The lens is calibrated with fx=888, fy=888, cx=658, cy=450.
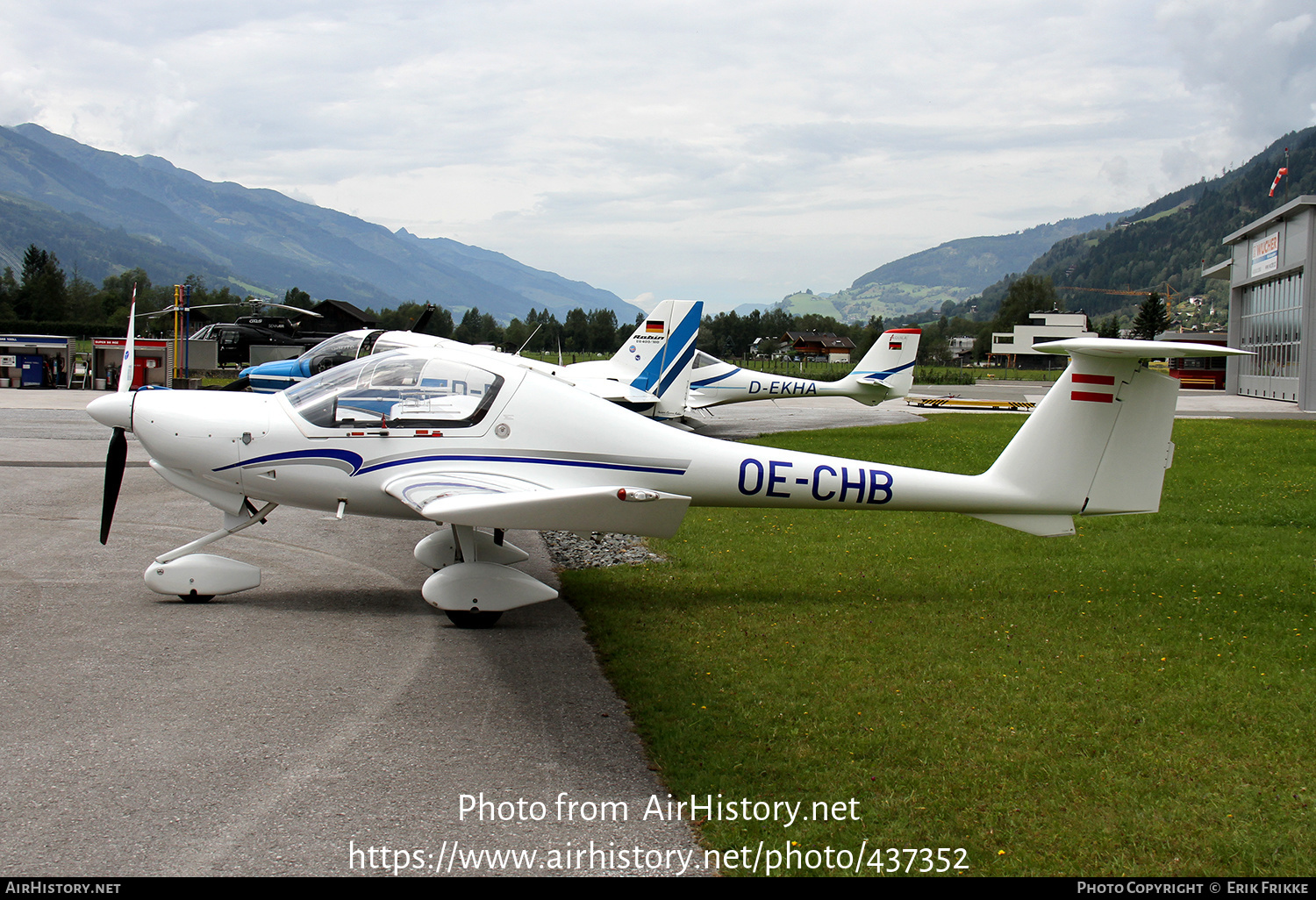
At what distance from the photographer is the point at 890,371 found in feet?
94.2

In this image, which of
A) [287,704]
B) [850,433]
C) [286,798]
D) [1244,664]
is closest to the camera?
[286,798]

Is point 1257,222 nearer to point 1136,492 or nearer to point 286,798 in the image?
point 1136,492

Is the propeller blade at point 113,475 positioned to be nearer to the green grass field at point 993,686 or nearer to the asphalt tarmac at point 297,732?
the asphalt tarmac at point 297,732

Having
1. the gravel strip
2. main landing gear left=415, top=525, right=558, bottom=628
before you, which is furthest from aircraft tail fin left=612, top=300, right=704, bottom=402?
main landing gear left=415, top=525, right=558, bottom=628

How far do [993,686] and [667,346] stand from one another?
65.1ft

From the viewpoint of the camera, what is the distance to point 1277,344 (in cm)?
4666

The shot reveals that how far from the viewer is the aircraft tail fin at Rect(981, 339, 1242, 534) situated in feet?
26.0

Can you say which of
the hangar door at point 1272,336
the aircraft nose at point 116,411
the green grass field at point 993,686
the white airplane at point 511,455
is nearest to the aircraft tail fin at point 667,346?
the green grass field at point 993,686

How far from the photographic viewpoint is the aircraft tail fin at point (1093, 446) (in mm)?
7922

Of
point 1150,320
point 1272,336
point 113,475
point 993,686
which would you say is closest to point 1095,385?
point 993,686
